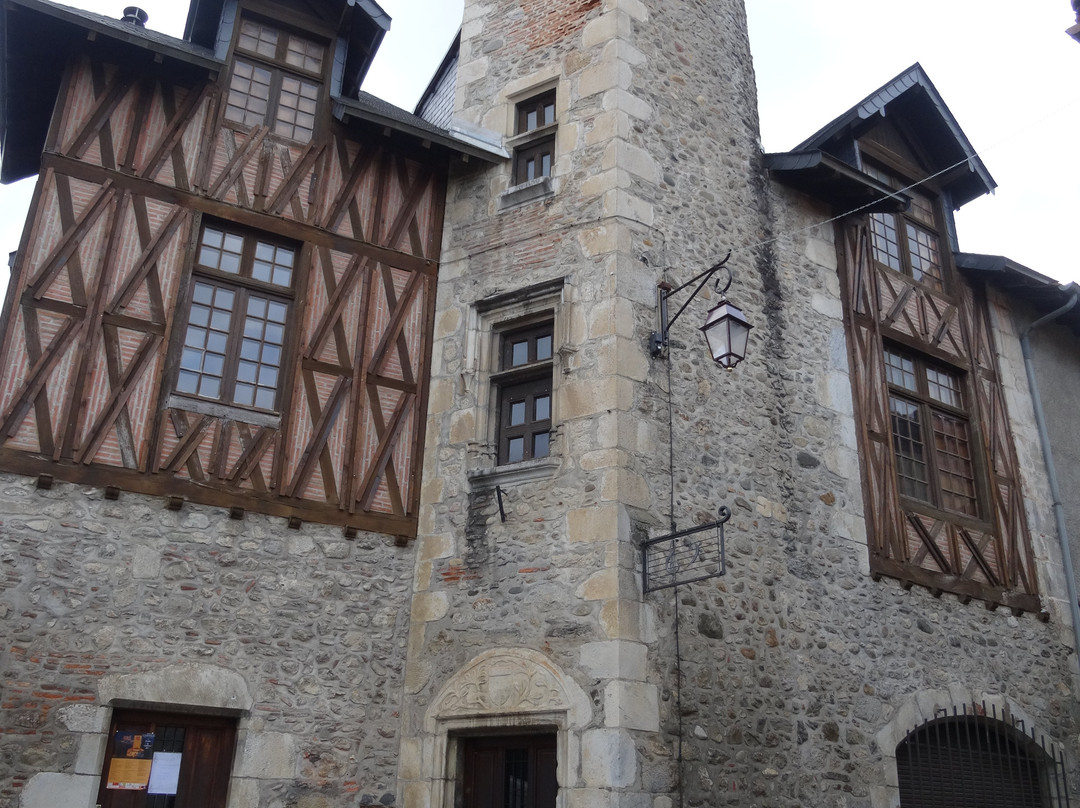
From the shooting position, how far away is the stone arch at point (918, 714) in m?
7.27

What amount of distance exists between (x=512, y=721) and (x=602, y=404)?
7.15ft

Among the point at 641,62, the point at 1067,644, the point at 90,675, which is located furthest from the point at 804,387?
the point at 90,675

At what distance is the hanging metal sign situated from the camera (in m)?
6.48

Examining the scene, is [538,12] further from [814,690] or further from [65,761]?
[65,761]

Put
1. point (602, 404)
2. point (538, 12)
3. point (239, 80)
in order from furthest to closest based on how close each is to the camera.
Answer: point (538, 12) → point (239, 80) → point (602, 404)

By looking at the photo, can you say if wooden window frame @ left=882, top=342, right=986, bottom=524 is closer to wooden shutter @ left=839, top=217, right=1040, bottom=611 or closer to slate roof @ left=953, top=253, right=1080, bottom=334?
wooden shutter @ left=839, top=217, right=1040, bottom=611

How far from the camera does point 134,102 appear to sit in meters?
7.56

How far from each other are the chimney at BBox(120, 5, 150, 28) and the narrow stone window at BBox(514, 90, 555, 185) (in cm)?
338

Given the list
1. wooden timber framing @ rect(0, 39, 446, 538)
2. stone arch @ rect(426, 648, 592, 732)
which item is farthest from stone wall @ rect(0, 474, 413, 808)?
stone arch @ rect(426, 648, 592, 732)

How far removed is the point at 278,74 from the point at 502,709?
5.37 metres

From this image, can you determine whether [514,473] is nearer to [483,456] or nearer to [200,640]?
[483,456]

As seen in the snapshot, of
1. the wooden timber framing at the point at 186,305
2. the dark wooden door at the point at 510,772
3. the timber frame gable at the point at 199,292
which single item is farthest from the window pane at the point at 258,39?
the dark wooden door at the point at 510,772

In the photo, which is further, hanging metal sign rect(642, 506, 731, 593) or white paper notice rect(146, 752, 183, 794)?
hanging metal sign rect(642, 506, 731, 593)

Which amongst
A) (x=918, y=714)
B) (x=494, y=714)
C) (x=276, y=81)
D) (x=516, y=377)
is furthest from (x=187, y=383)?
(x=918, y=714)
